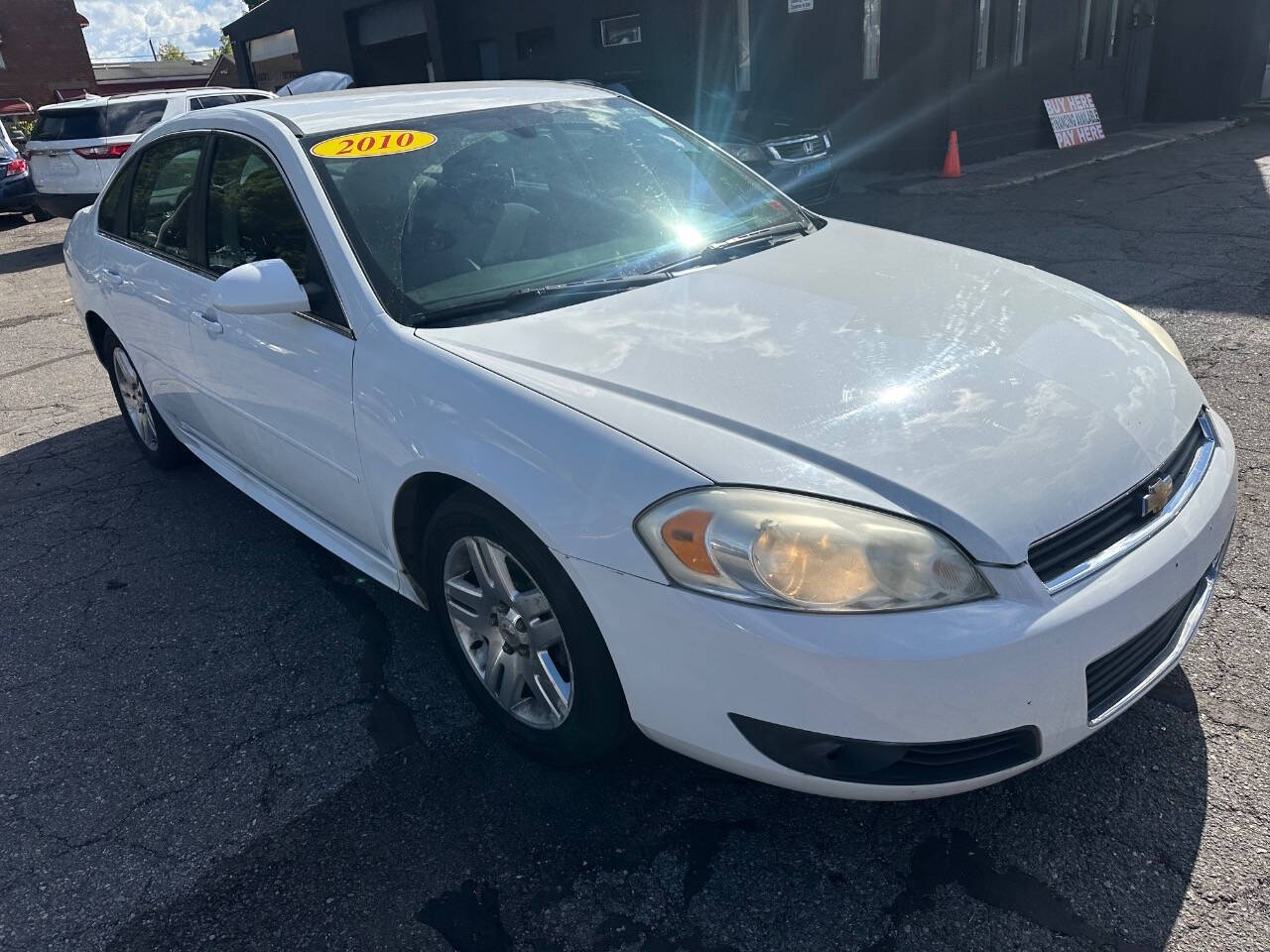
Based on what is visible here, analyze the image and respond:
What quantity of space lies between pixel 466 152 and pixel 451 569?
1.37 meters

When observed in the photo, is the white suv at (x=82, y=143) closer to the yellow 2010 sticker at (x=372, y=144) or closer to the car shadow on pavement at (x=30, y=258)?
the car shadow on pavement at (x=30, y=258)

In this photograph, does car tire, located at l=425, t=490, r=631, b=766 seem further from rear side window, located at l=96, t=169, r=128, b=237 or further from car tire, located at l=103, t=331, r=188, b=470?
rear side window, located at l=96, t=169, r=128, b=237

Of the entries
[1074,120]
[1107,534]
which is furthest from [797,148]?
[1107,534]

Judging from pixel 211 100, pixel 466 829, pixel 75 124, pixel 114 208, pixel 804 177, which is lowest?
pixel 466 829

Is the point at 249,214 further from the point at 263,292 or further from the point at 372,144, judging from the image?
the point at 263,292

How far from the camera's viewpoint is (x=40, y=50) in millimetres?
39094

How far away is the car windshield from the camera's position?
2.77 m

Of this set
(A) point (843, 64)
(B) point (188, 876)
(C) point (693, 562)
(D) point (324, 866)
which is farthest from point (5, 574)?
(A) point (843, 64)

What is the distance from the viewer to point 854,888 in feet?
6.95

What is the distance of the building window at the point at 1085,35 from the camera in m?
14.3

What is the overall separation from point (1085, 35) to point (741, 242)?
14299 mm

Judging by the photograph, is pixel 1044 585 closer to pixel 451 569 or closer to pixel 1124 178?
pixel 451 569

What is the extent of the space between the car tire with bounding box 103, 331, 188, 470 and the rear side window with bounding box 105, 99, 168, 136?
366 inches

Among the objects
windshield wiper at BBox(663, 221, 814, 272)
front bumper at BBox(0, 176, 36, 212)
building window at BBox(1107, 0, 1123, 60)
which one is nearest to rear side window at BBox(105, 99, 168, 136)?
front bumper at BBox(0, 176, 36, 212)
